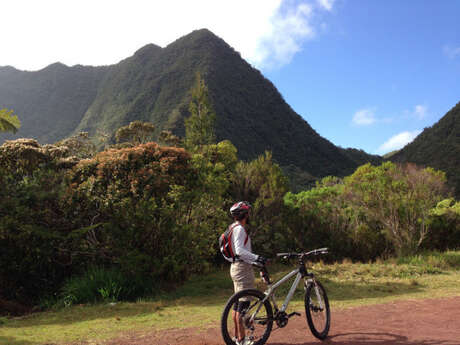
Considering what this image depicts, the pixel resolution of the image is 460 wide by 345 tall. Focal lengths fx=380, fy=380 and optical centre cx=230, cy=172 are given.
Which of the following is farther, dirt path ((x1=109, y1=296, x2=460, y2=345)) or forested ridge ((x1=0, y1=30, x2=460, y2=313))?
forested ridge ((x1=0, y1=30, x2=460, y2=313))

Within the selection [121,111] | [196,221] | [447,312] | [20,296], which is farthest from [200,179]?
[121,111]

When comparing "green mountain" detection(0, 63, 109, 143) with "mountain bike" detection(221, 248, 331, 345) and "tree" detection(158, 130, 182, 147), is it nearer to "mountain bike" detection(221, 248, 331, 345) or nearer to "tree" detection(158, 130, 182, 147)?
"tree" detection(158, 130, 182, 147)

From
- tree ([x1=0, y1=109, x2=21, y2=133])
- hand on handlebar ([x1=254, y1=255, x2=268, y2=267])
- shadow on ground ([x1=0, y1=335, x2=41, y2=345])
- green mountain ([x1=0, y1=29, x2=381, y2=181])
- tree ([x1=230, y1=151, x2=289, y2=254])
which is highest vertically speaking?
green mountain ([x1=0, y1=29, x2=381, y2=181])

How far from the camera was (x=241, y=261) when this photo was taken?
4648 mm

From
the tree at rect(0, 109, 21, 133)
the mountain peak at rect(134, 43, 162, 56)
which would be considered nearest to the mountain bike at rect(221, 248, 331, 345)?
the tree at rect(0, 109, 21, 133)

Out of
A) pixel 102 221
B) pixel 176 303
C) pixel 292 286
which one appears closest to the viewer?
pixel 292 286

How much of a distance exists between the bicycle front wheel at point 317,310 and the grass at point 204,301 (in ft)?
5.86

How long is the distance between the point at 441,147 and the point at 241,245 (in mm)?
55412

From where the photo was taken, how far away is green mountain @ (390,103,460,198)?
4650 centimetres

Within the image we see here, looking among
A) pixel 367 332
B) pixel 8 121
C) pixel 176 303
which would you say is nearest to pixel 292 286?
pixel 367 332

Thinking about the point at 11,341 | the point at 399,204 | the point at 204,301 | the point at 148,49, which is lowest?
the point at 204,301

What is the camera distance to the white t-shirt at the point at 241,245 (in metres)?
4.46

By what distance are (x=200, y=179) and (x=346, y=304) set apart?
5055 mm

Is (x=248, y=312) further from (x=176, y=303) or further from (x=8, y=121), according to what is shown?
(x=8, y=121)
